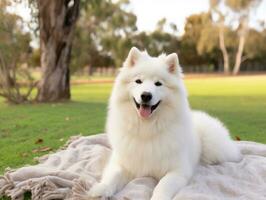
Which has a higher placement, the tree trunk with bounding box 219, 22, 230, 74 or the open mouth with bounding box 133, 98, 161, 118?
the tree trunk with bounding box 219, 22, 230, 74

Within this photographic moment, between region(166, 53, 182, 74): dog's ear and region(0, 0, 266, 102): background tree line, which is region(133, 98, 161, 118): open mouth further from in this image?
region(0, 0, 266, 102): background tree line

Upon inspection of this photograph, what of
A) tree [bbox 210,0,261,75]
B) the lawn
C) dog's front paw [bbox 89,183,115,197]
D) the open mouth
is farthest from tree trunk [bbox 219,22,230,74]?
dog's front paw [bbox 89,183,115,197]

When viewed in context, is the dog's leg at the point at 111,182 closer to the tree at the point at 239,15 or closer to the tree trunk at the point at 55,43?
the tree trunk at the point at 55,43

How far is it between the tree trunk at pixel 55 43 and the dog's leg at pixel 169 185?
32.4ft

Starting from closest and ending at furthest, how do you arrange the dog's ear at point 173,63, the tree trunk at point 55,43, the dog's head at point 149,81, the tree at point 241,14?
the dog's head at point 149,81 < the dog's ear at point 173,63 < the tree trunk at point 55,43 < the tree at point 241,14

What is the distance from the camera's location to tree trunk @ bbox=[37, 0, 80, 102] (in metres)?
12.2

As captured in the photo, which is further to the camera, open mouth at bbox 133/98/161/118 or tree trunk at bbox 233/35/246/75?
tree trunk at bbox 233/35/246/75

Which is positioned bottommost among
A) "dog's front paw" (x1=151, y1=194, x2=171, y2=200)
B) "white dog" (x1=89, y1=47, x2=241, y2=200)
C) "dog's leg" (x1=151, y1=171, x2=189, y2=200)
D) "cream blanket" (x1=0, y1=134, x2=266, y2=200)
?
"cream blanket" (x1=0, y1=134, x2=266, y2=200)

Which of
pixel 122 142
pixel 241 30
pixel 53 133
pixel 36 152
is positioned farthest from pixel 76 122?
pixel 241 30

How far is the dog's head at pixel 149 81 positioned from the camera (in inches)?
132

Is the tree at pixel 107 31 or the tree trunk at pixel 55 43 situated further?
the tree at pixel 107 31

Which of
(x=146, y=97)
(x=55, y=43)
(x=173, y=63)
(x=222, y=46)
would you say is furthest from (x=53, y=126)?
(x=222, y=46)

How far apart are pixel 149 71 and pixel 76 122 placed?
5.14 meters

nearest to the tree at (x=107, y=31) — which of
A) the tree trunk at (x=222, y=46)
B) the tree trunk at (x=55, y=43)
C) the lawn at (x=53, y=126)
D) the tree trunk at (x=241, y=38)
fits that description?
the tree trunk at (x=222, y=46)
